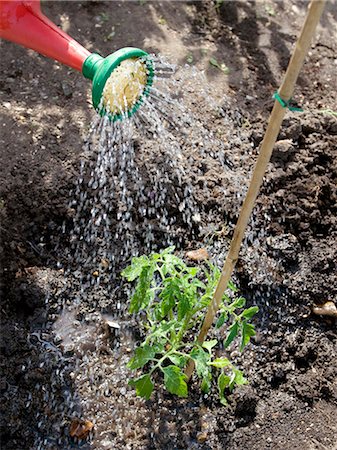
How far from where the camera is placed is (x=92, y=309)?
277cm

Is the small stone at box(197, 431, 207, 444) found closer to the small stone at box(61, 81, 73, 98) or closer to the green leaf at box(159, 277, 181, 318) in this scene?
the green leaf at box(159, 277, 181, 318)

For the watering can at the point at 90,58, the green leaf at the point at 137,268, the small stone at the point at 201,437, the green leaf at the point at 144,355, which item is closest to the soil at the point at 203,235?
the small stone at the point at 201,437

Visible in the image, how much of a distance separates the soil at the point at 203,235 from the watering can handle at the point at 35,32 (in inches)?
25.1

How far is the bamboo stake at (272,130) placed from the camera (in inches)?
61.1

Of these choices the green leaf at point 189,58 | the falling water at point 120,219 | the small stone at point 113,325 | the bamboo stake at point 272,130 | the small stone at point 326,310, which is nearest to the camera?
the bamboo stake at point 272,130

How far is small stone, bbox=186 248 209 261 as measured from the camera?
288 centimetres

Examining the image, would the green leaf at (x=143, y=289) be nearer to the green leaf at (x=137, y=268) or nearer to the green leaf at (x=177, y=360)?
the green leaf at (x=137, y=268)

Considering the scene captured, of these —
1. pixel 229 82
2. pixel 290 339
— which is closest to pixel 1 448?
pixel 290 339

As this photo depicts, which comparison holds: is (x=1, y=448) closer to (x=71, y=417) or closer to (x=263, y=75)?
(x=71, y=417)

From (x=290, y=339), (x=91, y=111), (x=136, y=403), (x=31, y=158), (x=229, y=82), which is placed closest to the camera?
(x=136, y=403)

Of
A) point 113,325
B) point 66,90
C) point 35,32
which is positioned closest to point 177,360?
point 113,325

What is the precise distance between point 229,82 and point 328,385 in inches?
66.6

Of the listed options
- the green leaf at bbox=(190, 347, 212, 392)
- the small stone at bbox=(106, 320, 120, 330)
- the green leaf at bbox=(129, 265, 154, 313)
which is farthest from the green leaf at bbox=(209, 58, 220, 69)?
the green leaf at bbox=(190, 347, 212, 392)

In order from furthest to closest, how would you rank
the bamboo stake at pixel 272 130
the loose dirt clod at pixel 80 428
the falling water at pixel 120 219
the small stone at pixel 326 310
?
the small stone at pixel 326 310
the falling water at pixel 120 219
the loose dirt clod at pixel 80 428
the bamboo stake at pixel 272 130
